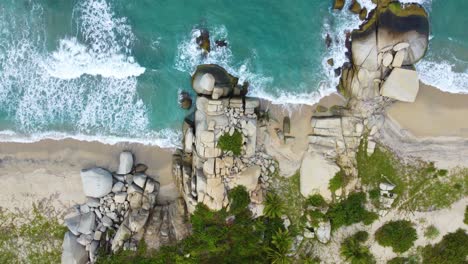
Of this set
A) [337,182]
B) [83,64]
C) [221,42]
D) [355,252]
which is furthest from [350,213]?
[83,64]

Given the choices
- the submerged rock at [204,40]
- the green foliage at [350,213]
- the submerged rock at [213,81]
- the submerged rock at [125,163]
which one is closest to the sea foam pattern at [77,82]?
the submerged rock at [125,163]

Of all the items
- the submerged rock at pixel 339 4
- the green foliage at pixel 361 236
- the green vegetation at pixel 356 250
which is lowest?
the green vegetation at pixel 356 250

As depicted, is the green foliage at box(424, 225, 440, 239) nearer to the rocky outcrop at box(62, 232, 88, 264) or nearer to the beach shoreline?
the beach shoreline

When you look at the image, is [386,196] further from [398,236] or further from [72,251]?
[72,251]

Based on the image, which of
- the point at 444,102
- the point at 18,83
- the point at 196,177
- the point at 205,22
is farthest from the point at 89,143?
the point at 444,102

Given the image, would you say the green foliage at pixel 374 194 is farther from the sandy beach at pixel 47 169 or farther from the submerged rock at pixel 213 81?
the sandy beach at pixel 47 169

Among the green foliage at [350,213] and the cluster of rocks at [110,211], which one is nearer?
the green foliage at [350,213]

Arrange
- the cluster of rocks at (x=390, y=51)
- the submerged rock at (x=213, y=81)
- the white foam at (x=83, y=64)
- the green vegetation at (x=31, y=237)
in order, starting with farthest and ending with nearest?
the green vegetation at (x=31, y=237)
the white foam at (x=83, y=64)
the submerged rock at (x=213, y=81)
the cluster of rocks at (x=390, y=51)
